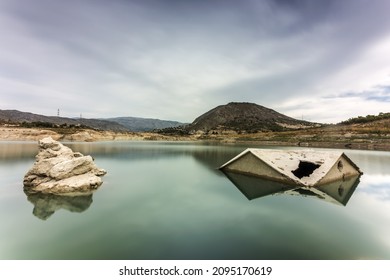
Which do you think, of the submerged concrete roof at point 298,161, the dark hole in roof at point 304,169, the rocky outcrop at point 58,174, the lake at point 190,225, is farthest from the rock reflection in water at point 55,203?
the dark hole in roof at point 304,169

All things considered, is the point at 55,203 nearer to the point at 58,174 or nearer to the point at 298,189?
the point at 58,174

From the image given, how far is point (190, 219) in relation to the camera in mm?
8625

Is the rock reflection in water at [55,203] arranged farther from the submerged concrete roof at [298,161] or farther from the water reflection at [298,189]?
the submerged concrete roof at [298,161]

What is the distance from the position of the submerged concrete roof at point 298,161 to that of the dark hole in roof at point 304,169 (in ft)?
0.47

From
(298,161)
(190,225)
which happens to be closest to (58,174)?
(190,225)

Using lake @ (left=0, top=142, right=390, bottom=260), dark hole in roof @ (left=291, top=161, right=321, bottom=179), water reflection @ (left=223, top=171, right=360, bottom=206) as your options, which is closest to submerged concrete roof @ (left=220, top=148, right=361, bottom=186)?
dark hole in roof @ (left=291, top=161, right=321, bottom=179)

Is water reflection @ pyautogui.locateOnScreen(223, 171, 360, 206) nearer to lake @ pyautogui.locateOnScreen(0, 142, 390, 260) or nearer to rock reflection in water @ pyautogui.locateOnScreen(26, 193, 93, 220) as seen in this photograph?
lake @ pyautogui.locateOnScreen(0, 142, 390, 260)

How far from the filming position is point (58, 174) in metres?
12.9

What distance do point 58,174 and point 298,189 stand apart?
1301 centimetres

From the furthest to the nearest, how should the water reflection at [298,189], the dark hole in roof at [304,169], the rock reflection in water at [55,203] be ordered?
the dark hole in roof at [304,169], the water reflection at [298,189], the rock reflection in water at [55,203]

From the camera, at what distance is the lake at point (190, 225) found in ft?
20.2

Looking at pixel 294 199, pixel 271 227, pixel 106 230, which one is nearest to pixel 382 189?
pixel 294 199

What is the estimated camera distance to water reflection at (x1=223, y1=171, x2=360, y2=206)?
1211 cm

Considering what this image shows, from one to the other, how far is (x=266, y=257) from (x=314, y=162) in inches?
436
